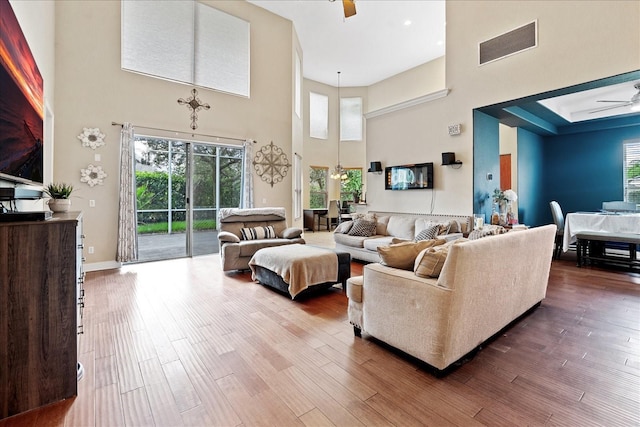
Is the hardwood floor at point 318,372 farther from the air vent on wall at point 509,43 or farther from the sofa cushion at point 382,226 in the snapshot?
the air vent on wall at point 509,43

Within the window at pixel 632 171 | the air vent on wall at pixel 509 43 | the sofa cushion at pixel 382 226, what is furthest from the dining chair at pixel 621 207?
the sofa cushion at pixel 382 226

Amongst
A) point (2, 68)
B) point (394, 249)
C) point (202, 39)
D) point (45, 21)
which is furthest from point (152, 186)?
point (394, 249)

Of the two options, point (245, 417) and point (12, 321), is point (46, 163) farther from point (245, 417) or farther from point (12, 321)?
point (245, 417)

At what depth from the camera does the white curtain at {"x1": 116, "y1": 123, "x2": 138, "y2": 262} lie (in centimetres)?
496

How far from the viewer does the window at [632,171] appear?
6.78 metres

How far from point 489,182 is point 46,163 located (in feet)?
23.8

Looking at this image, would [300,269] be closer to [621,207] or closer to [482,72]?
[482,72]

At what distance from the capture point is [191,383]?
6.07ft

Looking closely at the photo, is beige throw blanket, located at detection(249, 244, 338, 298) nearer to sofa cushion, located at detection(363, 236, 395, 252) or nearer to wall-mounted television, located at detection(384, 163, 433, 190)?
sofa cushion, located at detection(363, 236, 395, 252)

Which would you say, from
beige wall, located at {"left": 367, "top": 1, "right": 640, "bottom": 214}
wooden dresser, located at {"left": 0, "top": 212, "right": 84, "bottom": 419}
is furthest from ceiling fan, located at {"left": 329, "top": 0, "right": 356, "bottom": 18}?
wooden dresser, located at {"left": 0, "top": 212, "right": 84, "bottom": 419}

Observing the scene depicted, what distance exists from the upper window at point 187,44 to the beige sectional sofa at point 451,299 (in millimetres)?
5306

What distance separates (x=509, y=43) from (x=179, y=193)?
21.1 ft

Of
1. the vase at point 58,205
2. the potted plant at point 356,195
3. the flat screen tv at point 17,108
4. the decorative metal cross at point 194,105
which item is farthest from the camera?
the potted plant at point 356,195

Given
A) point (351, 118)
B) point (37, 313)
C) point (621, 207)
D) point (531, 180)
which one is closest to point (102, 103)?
point (37, 313)
